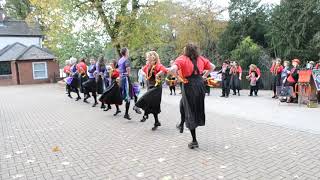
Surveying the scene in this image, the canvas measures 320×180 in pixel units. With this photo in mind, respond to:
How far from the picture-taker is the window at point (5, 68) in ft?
119

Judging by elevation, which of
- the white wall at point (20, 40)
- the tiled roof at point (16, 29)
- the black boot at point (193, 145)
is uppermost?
the tiled roof at point (16, 29)

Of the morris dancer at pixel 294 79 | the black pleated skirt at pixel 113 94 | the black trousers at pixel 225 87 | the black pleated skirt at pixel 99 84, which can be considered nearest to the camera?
the black pleated skirt at pixel 113 94

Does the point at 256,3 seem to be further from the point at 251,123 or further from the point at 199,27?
the point at 251,123

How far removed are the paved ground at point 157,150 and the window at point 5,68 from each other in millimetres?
28040

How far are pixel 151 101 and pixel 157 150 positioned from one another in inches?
77.5

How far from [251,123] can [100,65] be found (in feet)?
19.2

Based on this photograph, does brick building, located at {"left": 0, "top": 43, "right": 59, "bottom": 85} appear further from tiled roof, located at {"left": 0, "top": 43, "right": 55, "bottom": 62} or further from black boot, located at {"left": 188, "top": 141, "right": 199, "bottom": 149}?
black boot, located at {"left": 188, "top": 141, "right": 199, "bottom": 149}

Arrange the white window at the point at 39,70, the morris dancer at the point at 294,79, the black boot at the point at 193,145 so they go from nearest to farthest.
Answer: the black boot at the point at 193,145 → the morris dancer at the point at 294,79 → the white window at the point at 39,70

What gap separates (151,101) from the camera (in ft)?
27.5

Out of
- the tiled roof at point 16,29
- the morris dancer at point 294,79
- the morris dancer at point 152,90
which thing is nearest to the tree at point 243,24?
the morris dancer at point 294,79

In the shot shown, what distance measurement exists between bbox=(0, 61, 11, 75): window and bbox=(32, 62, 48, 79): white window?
260 centimetres

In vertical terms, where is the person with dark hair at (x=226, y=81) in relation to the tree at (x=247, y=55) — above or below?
below

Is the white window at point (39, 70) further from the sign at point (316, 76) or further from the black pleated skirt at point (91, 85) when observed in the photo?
the sign at point (316, 76)

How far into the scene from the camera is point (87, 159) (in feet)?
20.2
